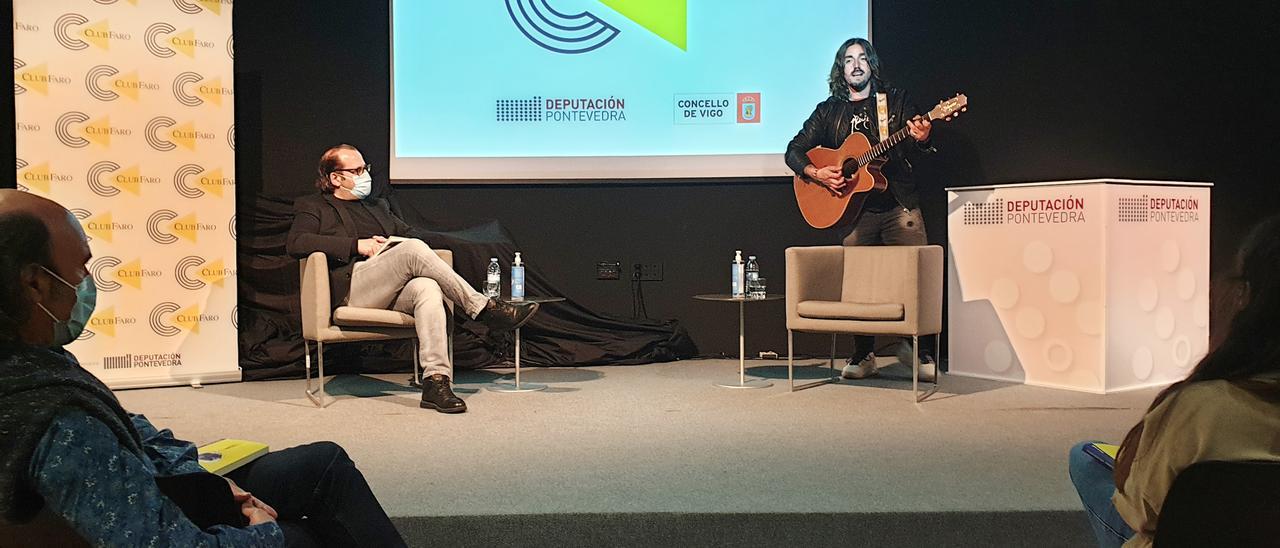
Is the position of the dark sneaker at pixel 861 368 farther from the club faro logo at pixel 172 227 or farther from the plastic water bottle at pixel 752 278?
the club faro logo at pixel 172 227

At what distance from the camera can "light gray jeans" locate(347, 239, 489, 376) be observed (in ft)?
13.5

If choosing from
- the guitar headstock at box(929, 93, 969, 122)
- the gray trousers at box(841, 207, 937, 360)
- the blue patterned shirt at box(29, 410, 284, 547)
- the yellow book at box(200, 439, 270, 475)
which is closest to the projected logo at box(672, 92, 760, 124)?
the gray trousers at box(841, 207, 937, 360)

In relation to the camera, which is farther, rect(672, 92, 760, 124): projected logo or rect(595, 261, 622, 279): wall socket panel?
rect(595, 261, 622, 279): wall socket panel

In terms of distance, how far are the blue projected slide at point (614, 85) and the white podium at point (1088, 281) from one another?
1.31 meters

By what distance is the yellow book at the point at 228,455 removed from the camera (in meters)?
1.54

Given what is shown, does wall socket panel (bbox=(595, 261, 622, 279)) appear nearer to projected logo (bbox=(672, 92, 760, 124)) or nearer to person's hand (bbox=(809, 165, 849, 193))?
projected logo (bbox=(672, 92, 760, 124))

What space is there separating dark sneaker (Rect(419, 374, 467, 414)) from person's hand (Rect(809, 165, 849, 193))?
2.17m

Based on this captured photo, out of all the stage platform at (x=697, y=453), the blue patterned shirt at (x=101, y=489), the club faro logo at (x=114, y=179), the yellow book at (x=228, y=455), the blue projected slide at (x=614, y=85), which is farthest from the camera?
the blue projected slide at (x=614, y=85)

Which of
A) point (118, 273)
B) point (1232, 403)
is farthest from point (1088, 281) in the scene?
point (118, 273)

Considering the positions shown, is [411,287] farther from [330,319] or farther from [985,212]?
[985,212]

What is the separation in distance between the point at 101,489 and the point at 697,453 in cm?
219

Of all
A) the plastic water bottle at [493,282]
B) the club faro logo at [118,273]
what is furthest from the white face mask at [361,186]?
the club faro logo at [118,273]

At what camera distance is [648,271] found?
5637 millimetres

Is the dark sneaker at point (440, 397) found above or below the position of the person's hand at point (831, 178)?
below
